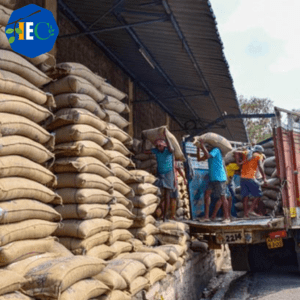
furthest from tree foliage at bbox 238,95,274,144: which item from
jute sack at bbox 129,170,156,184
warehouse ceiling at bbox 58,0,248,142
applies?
jute sack at bbox 129,170,156,184

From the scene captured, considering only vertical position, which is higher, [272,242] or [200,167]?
[200,167]

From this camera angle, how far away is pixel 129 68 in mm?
10500

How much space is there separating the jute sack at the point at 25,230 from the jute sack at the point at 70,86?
1.56 meters

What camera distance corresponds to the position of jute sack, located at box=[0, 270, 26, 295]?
2668mm

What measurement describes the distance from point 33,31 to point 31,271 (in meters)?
2.34

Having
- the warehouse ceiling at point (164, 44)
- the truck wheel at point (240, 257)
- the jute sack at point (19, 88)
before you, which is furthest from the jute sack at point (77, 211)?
the truck wheel at point (240, 257)

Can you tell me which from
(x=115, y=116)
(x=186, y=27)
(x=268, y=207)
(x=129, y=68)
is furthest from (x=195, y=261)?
(x=129, y=68)

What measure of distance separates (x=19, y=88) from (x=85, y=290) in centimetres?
172

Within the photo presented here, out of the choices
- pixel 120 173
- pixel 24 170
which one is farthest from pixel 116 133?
pixel 24 170

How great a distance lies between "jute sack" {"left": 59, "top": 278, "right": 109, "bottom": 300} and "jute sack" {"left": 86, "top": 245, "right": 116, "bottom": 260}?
2.37 ft

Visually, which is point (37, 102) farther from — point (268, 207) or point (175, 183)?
point (268, 207)

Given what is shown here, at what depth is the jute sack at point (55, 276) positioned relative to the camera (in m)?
2.92

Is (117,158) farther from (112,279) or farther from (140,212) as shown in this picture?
(112,279)

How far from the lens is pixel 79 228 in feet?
13.5
